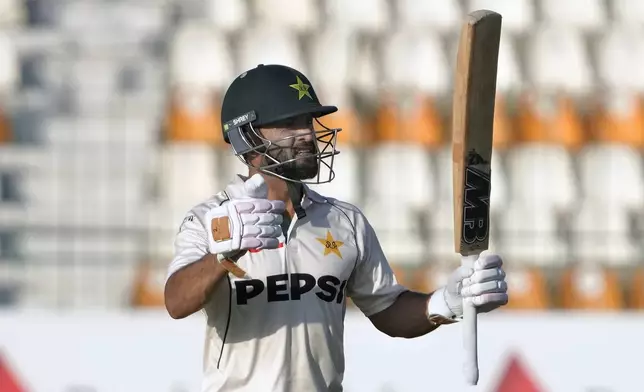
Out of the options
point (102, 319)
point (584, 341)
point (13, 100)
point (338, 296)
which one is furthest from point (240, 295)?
point (13, 100)

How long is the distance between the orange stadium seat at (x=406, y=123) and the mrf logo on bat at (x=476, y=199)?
20.1 feet

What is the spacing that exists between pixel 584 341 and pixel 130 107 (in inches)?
166

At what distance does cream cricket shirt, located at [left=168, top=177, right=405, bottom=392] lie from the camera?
10.6 feet

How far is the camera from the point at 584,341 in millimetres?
6371

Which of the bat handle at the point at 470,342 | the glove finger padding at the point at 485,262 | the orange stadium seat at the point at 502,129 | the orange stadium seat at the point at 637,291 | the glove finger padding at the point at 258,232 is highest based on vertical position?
the orange stadium seat at the point at 502,129

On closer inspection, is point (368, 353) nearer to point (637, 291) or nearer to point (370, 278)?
point (370, 278)

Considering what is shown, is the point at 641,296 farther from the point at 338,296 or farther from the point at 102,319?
the point at 338,296

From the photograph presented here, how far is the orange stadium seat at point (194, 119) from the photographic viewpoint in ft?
29.9

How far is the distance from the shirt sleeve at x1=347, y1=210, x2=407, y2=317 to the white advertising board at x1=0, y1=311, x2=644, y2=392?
8.69 ft

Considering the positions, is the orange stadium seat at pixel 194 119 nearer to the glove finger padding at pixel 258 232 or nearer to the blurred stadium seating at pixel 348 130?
the blurred stadium seating at pixel 348 130

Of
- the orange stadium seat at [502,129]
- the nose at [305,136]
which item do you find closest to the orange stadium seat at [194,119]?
the orange stadium seat at [502,129]

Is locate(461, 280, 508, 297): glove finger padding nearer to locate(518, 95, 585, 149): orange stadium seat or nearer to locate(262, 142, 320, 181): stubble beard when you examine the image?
locate(262, 142, 320, 181): stubble beard

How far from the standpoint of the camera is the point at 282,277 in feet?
10.7

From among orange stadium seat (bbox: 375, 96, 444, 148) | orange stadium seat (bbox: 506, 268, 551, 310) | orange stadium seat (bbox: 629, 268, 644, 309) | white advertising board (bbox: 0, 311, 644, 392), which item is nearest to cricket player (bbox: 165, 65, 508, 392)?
white advertising board (bbox: 0, 311, 644, 392)
